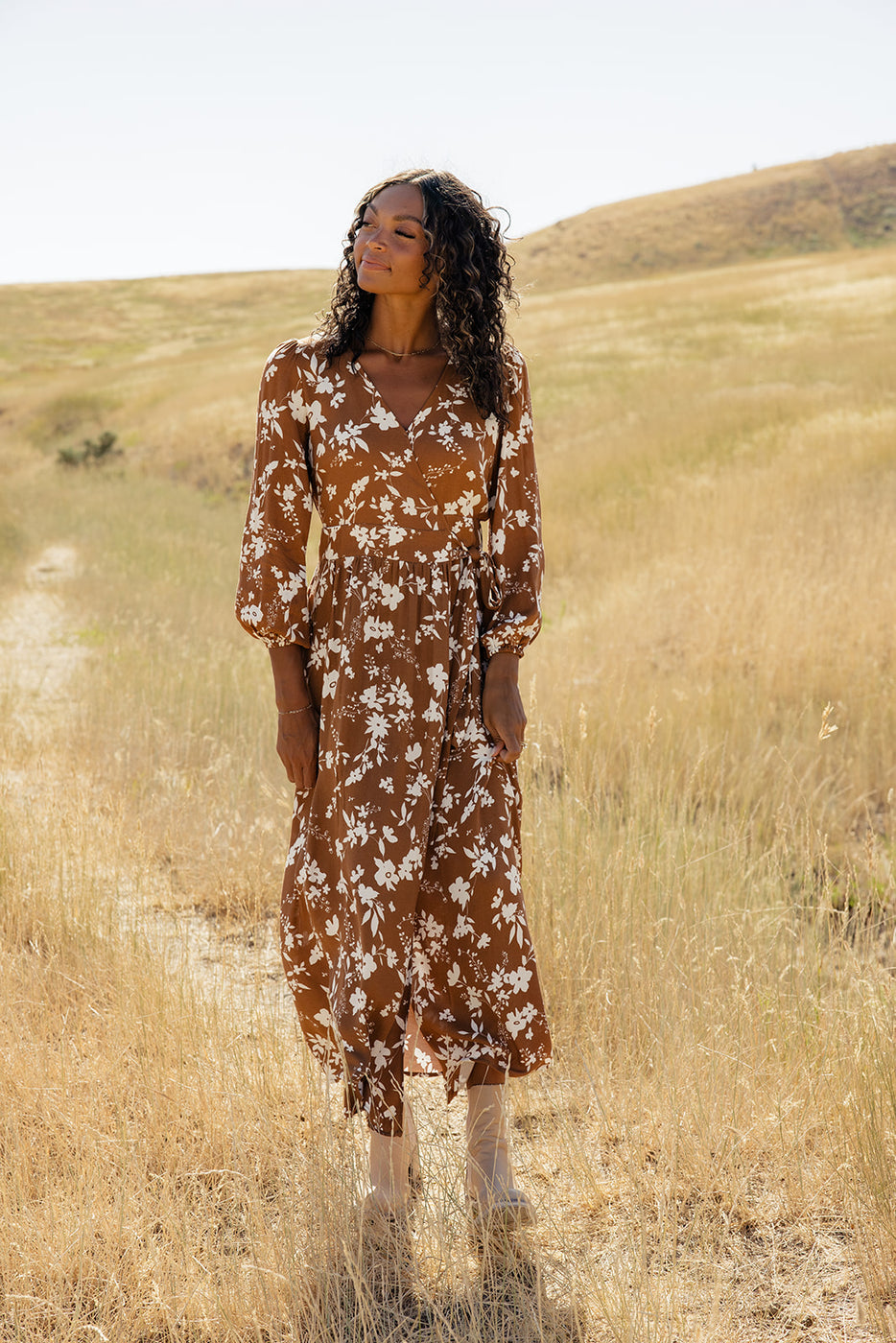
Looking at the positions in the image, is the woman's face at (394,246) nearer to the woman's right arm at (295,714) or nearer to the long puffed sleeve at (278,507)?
the long puffed sleeve at (278,507)

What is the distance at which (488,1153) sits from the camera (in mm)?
2270

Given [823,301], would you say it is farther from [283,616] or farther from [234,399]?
[283,616]

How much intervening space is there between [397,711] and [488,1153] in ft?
3.14

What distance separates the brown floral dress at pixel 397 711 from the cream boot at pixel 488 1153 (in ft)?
0.22

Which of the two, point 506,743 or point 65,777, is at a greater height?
point 506,743

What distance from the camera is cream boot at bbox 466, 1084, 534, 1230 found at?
86.6 inches

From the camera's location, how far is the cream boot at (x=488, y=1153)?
220 cm

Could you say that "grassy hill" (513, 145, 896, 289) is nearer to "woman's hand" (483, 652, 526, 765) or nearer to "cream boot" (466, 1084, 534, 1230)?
"woman's hand" (483, 652, 526, 765)

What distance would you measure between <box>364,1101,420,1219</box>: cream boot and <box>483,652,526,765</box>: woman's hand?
0.78 m

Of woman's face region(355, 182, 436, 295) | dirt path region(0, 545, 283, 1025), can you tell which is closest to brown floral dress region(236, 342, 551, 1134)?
woman's face region(355, 182, 436, 295)

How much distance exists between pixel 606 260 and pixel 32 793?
62906 millimetres

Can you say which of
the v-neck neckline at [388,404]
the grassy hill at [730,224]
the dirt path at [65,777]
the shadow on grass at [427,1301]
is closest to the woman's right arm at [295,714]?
the v-neck neckline at [388,404]

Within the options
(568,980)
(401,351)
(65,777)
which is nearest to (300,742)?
(401,351)

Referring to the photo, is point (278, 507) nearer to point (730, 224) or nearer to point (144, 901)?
point (144, 901)
